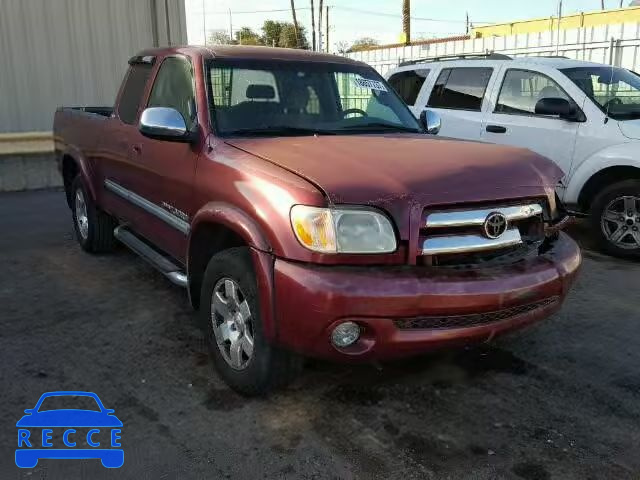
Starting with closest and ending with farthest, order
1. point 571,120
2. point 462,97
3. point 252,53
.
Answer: point 252,53, point 571,120, point 462,97

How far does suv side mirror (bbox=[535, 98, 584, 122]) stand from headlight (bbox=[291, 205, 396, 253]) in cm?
404

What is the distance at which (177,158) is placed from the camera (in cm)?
384

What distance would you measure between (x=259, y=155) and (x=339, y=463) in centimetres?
156

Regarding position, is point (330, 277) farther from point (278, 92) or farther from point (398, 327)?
point (278, 92)

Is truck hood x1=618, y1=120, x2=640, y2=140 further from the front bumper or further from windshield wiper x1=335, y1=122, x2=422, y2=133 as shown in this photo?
the front bumper

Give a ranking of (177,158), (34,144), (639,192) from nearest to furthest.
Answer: (177,158) < (639,192) < (34,144)

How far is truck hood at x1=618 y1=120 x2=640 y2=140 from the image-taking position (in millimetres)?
5871

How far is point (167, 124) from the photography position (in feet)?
11.9

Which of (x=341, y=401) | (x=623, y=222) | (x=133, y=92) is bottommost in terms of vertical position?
(x=341, y=401)

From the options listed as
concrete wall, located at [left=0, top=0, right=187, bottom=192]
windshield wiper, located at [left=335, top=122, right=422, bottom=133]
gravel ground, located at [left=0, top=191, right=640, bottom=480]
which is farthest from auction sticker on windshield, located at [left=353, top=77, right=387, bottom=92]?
concrete wall, located at [left=0, top=0, right=187, bottom=192]

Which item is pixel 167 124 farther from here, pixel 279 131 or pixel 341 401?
pixel 341 401

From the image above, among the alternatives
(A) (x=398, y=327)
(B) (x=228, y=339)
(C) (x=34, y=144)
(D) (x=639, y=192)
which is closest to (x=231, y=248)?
(B) (x=228, y=339)

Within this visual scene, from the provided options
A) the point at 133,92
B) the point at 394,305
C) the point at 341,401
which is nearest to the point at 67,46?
Answer: the point at 133,92

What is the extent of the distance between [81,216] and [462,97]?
441cm
